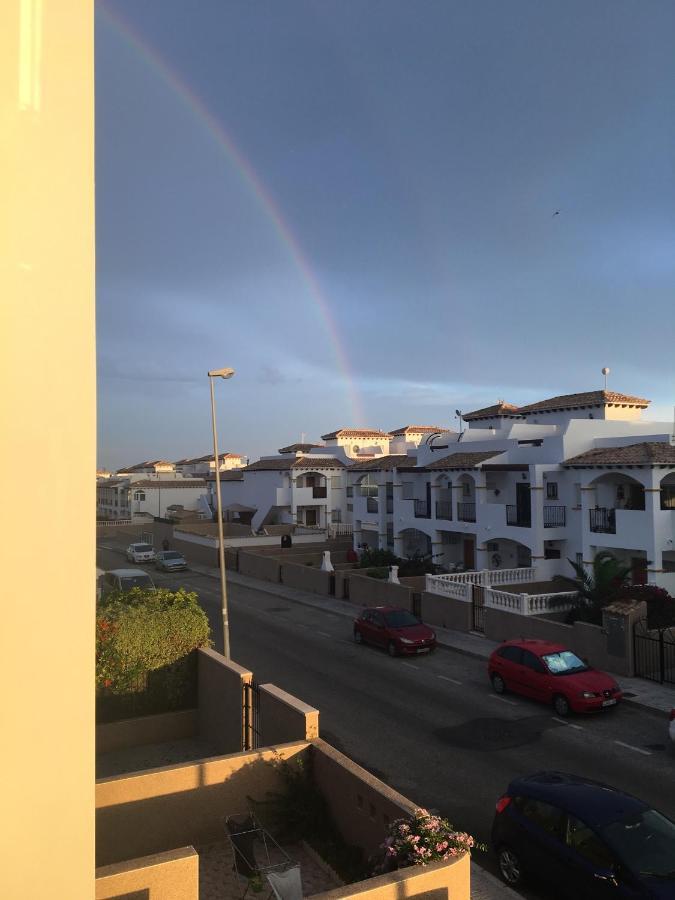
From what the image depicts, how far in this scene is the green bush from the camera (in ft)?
41.2

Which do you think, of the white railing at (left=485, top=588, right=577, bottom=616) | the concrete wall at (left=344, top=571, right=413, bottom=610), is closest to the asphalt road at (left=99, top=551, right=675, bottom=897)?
the white railing at (left=485, top=588, right=577, bottom=616)

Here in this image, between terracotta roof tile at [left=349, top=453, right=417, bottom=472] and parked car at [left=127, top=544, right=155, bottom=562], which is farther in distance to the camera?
parked car at [left=127, top=544, right=155, bottom=562]

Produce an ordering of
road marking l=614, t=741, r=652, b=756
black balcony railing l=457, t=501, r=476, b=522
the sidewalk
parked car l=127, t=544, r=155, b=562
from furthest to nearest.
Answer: parked car l=127, t=544, r=155, b=562, black balcony railing l=457, t=501, r=476, b=522, the sidewalk, road marking l=614, t=741, r=652, b=756

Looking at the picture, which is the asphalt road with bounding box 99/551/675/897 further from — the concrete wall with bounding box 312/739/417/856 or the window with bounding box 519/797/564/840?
the concrete wall with bounding box 312/739/417/856

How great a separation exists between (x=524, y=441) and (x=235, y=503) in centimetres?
4070

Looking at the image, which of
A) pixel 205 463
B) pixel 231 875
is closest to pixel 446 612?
pixel 231 875

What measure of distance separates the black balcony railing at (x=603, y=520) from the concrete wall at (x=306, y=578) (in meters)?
12.6

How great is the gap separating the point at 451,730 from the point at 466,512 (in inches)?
853

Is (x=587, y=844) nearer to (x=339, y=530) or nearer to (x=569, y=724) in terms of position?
(x=569, y=724)

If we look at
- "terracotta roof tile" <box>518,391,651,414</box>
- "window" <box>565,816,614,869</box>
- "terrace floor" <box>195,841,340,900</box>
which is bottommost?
"terrace floor" <box>195,841,340,900</box>

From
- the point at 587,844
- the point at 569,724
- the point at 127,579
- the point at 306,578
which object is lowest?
the point at 569,724

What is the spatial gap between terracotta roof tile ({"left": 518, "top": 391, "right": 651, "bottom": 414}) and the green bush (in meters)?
32.1

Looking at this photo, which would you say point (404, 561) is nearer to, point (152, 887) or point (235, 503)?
point (152, 887)
